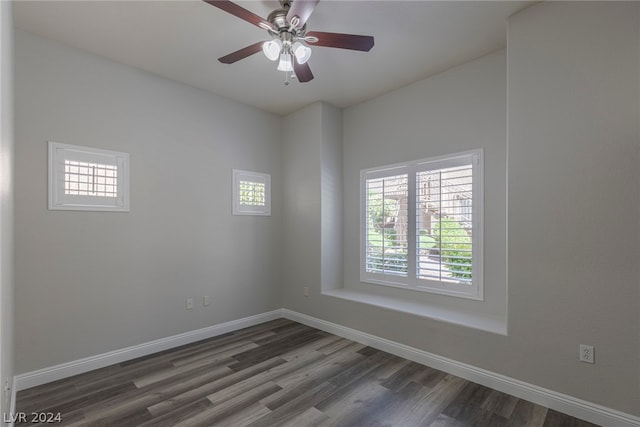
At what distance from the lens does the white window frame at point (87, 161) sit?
2711mm

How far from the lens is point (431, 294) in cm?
342

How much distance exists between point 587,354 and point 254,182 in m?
3.79

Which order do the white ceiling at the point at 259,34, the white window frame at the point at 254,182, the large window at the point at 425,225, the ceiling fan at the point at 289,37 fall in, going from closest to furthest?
the ceiling fan at the point at 289,37 < the white ceiling at the point at 259,34 < the large window at the point at 425,225 < the white window frame at the point at 254,182

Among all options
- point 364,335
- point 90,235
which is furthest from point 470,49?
point 90,235

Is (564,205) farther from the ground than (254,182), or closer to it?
closer to it

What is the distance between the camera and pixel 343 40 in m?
2.14

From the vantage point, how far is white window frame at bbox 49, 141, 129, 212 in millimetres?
2711

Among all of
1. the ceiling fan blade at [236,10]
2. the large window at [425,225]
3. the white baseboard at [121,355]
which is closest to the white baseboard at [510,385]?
the large window at [425,225]

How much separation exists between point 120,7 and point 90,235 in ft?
6.47

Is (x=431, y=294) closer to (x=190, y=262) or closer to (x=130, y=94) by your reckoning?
(x=190, y=262)

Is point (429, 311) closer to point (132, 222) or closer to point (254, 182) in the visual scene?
point (254, 182)

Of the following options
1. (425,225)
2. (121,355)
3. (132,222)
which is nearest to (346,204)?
(425,225)

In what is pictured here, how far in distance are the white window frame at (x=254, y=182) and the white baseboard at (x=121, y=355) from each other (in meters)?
1.44

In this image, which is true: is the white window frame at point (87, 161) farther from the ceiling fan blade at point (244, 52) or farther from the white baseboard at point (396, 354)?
the ceiling fan blade at point (244, 52)
